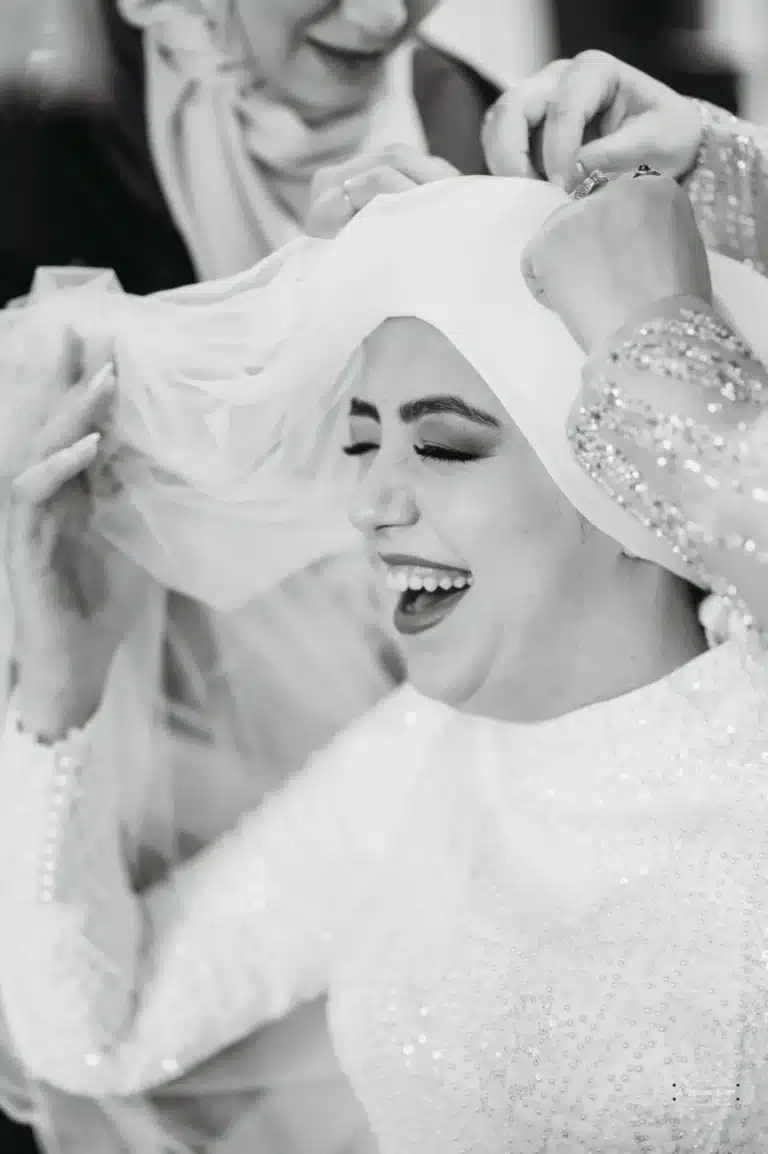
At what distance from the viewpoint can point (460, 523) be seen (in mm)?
823

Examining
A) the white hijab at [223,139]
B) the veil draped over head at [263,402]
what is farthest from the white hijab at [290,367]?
the white hijab at [223,139]

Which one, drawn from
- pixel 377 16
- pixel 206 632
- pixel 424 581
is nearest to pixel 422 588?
pixel 424 581

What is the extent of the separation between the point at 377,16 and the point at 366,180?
177 mm

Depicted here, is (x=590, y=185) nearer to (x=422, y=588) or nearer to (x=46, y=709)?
(x=422, y=588)

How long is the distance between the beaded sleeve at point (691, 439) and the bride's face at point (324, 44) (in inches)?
16.7

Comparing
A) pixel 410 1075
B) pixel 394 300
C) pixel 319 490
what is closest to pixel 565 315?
pixel 394 300

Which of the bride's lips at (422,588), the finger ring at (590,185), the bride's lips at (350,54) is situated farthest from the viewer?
the bride's lips at (350,54)

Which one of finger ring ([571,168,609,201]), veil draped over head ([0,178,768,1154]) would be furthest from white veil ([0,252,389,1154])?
finger ring ([571,168,609,201])

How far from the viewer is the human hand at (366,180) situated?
87 cm

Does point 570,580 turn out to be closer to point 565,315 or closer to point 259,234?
point 565,315

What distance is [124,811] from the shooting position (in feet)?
3.27

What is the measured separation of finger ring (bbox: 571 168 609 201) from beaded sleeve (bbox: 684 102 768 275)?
0.13m

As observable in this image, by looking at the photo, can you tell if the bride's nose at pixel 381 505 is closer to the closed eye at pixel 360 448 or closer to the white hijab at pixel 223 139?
the closed eye at pixel 360 448

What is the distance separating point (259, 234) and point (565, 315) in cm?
36
